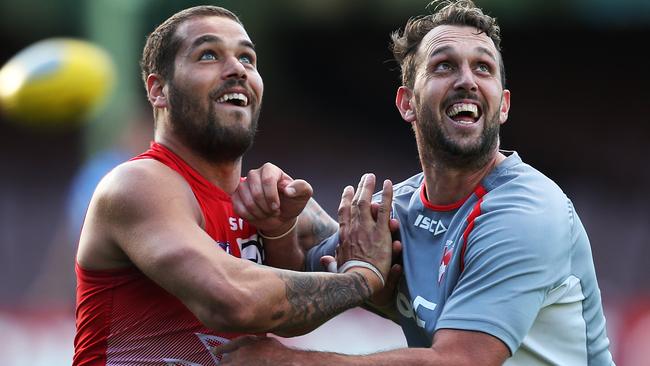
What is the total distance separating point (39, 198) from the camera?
1636cm

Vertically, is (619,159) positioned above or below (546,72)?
below

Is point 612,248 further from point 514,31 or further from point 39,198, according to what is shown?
point 39,198

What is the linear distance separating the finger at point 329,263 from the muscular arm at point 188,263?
34cm

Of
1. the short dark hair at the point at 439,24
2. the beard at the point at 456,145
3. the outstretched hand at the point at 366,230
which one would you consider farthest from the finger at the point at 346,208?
the short dark hair at the point at 439,24

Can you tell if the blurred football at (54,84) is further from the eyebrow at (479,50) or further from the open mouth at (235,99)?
the eyebrow at (479,50)

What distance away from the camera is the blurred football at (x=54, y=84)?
10.6 metres

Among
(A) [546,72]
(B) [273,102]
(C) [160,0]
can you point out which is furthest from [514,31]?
(C) [160,0]

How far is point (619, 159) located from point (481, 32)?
1210 centimetres

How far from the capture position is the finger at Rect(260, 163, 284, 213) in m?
5.06

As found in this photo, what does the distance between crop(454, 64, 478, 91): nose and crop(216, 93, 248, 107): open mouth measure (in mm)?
1075

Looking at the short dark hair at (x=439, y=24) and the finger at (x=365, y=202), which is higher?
the short dark hair at (x=439, y=24)

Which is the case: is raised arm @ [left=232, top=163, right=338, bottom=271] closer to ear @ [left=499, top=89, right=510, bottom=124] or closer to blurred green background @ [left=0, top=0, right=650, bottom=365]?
ear @ [left=499, top=89, right=510, bottom=124]

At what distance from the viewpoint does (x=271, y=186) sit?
200 inches

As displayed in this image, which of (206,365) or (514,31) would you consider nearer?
(206,365)
